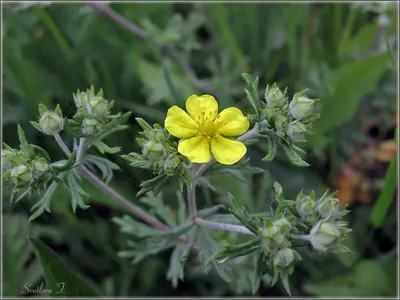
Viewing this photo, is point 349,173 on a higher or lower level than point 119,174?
lower

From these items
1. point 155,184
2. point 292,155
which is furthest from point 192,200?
point 292,155

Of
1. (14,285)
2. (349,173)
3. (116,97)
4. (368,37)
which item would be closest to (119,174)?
(116,97)

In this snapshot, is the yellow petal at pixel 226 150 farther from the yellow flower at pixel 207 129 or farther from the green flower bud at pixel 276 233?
the green flower bud at pixel 276 233

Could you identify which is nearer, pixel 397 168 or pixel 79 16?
pixel 397 168

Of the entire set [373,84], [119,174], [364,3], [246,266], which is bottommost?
[246,266]

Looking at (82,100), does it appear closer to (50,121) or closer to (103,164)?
(50,121)

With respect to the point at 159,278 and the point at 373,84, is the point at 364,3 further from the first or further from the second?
the point at 159,278

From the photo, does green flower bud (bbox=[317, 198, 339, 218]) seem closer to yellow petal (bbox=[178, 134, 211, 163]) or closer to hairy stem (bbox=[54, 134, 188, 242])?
yellow petal (bbox=[178, 134, 211, 163])
